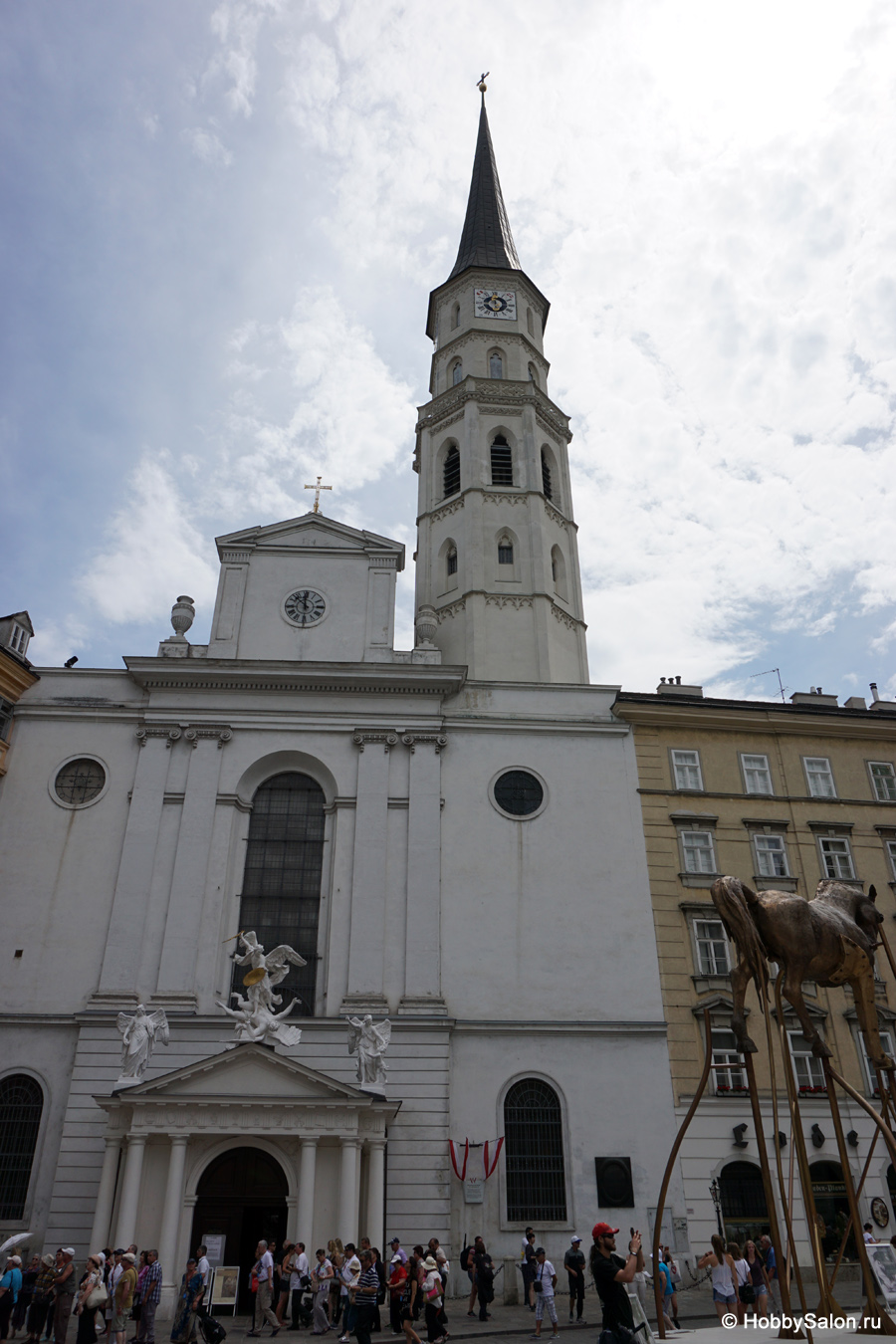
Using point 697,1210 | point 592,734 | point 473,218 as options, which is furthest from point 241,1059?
point 473,218

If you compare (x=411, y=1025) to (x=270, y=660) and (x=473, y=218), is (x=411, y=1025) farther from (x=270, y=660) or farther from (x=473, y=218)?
(x=473, y=218)

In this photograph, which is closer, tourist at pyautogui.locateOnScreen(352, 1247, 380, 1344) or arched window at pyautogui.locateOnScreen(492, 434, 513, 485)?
tourist at pyautogui.locateOnScreen(352, 1247, 380, 1344)

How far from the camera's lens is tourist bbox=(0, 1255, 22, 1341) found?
1528 centimetres

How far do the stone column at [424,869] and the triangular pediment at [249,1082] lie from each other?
359 cm

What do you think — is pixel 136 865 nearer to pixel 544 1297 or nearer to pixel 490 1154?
pixel 490 1154

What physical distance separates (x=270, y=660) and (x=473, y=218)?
2868 centimetres

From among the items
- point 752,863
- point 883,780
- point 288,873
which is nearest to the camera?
point 288,873

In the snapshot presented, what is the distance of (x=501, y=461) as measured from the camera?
37.6 metres

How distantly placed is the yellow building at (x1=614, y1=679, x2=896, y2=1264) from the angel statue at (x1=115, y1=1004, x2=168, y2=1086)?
485 inches

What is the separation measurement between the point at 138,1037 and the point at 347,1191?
567 cm

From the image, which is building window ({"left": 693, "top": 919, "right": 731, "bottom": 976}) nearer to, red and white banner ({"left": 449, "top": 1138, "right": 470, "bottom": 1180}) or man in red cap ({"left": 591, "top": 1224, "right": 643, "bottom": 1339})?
red and white banner ({"left": 449, "top": 1138, "right": 470, "bottom": 1180})

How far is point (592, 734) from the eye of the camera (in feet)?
95.2

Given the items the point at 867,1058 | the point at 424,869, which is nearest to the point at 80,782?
the point at 424,869

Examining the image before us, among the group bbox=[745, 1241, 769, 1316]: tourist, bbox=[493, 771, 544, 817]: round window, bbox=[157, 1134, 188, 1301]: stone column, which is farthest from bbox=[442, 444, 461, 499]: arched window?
bbox=[745, 1241, 769, 1316]: tourist
